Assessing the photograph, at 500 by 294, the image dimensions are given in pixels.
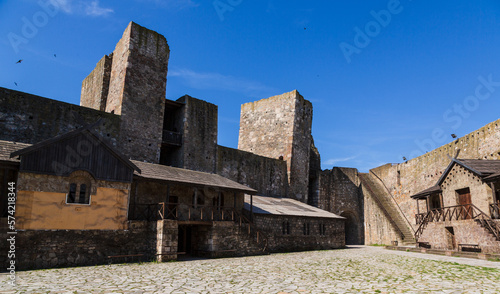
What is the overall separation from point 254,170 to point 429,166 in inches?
552

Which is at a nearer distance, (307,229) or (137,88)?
(137,88)

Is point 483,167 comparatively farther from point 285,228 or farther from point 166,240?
point 166,240

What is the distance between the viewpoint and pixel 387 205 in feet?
102

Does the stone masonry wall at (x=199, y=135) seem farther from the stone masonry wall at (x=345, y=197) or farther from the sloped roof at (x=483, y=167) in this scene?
the sloped roof at (x=483, y=167)

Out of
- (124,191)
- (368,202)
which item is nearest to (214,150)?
(124,191)

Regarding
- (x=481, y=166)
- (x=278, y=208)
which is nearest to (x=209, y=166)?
(x=278, y=208)

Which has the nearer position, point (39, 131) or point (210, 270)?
point (210, 270)

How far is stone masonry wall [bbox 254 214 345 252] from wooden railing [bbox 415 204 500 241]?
5454 mm

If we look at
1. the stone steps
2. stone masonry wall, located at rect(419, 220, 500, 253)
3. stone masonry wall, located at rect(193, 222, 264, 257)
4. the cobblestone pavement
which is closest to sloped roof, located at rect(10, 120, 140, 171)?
the cobblestone pavement

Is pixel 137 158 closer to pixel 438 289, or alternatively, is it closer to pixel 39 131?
pixel 39 131

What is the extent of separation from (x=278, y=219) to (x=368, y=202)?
13813mm

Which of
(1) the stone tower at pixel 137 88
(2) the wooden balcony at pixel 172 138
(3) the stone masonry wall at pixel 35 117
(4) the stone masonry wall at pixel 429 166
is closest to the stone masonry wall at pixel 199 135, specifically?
(2) the wooden balcony at pixel 172 138

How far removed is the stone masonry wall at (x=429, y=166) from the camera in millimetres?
21469

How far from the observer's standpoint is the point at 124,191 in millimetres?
14797
